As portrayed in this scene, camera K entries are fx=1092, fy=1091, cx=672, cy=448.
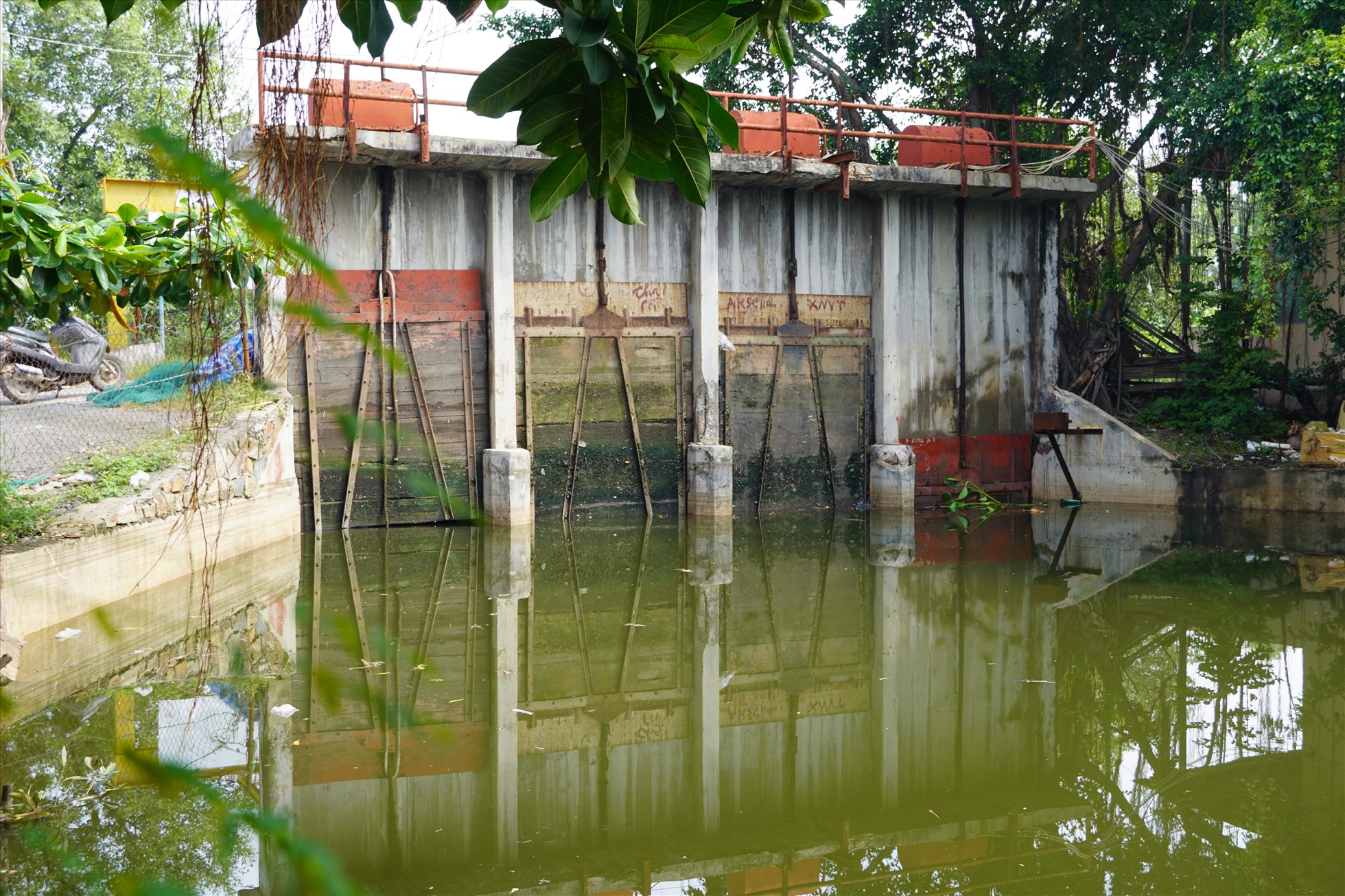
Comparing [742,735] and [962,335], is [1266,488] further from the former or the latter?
[742,735]

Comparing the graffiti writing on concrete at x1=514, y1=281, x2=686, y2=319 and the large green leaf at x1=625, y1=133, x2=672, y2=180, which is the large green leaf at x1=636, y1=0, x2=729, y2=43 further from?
the graffiti writing on concrete at x1=514, y1=281, x2=686, y2=319

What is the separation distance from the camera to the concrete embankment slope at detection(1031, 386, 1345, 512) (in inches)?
484

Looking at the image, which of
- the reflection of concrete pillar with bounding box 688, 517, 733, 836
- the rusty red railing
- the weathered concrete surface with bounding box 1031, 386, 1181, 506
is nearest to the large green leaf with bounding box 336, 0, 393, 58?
the reflection of concrete pillar with bounding box 688, 517, 733, 836

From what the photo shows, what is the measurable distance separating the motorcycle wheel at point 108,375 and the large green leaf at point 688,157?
1246 cm

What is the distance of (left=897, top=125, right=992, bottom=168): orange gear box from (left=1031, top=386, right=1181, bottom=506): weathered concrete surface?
3.20 meters

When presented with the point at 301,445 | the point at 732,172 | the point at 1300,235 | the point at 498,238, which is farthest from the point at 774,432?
the point at 1300,235

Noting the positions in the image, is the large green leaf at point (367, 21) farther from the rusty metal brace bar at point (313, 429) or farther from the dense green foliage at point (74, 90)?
the dense green foliage at point (74, 90)

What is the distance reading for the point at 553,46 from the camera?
165 centimetres

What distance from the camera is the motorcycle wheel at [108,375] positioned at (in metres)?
Result: 12.6

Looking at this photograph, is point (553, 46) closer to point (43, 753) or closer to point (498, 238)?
point (43, 753)

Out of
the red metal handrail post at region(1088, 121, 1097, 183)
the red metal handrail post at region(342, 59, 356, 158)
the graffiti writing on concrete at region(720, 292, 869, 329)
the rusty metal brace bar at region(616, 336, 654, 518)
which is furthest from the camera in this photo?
the red metal handrail post at region(1088, 121, 1097, 183)

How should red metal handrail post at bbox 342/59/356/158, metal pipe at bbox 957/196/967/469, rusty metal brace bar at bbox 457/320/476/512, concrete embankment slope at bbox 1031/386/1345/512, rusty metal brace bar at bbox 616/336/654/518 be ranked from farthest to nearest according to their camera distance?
1. metal pipe at bbox 957/196/967/469
2. rusty metal brace bar at bbox 616/336/654/518
3. concrete embankment slope at bbox 1031/386/1345/512
4. rusty metal brace bar at bbox 457/320/476/512
5. red metal handrail post at bbox 342/59/356/158

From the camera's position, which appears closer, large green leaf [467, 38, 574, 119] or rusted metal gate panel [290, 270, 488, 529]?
large green leaf [467, 38, 574, 119]

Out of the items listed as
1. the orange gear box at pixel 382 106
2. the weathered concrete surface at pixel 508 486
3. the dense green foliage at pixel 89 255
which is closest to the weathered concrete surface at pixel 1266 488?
the weathered concrete surface at pixel 508 486
